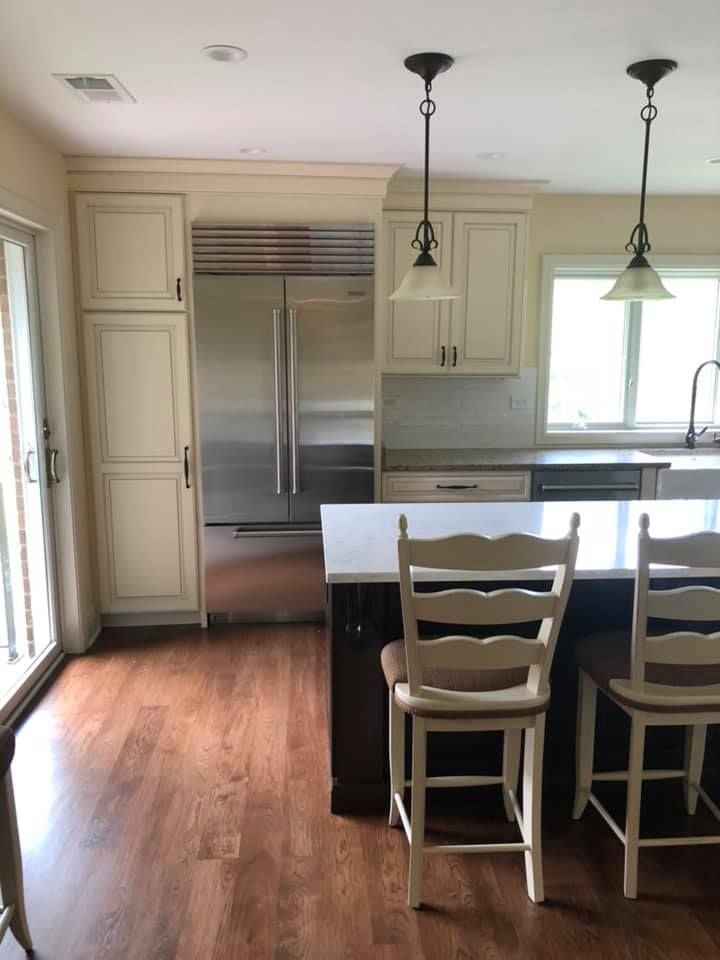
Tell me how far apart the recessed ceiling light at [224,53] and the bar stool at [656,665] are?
184 centimetres

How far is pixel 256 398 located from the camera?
12.2 ft

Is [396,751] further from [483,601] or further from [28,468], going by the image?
[28,468]

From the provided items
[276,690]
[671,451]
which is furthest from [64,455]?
[671,451]

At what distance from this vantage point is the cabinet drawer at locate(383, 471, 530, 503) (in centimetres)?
392

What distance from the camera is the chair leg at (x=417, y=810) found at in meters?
1.89

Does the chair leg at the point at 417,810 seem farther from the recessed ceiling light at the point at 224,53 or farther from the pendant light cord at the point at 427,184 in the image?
the recessed ceiling light at the point at 224,53

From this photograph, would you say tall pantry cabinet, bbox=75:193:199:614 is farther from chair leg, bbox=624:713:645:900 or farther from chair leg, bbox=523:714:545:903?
chair leg, bbox=624:713:645:900

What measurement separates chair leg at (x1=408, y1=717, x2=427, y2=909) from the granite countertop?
213cm

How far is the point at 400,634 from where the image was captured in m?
2.35

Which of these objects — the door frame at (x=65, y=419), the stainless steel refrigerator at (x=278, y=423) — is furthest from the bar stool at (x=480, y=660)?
the door frame at (x=65, y=419)

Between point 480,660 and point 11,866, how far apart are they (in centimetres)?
126

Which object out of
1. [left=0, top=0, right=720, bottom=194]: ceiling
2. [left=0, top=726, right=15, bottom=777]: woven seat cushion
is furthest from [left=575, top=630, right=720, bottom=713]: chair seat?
[left=0, top=0, right=720, bottom=194]: ceiling

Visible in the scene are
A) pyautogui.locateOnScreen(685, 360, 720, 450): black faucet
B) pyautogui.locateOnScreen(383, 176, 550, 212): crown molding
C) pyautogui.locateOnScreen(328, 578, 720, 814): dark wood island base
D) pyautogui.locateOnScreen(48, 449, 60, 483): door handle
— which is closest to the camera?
pyautogui.locateOnScreen(328, 578, 720, 814): dark wood island base

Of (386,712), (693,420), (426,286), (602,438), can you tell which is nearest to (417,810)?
(386,712)
